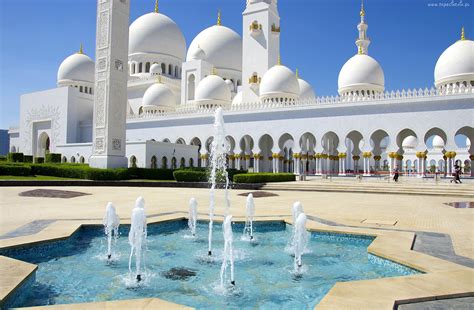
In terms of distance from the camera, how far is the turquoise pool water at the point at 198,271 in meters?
3.83

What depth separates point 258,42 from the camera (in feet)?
103

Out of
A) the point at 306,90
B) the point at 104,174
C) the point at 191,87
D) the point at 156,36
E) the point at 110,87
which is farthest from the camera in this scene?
the point at 156,36

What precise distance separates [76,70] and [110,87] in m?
20.9

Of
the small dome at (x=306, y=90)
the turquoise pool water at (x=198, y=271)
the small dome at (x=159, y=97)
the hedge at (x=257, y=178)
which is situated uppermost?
the small dome at (x=306, y=90)

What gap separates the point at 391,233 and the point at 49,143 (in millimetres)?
38716

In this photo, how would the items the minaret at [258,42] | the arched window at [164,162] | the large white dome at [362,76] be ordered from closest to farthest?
1. the large white dome at [362,76]
2. the arched window at [164,162]
3. the minaret at [258,42]

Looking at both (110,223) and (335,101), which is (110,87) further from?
(110,223)

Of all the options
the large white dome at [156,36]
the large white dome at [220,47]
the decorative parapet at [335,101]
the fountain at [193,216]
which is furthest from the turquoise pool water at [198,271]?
the large white dome at [156,36]

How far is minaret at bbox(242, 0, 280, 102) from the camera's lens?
102 feet

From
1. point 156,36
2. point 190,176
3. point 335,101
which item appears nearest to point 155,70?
point 156,36

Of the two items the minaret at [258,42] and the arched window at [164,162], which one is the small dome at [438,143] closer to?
the minaret at [258,42]

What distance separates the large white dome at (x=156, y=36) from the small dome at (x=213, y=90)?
10.2 meters

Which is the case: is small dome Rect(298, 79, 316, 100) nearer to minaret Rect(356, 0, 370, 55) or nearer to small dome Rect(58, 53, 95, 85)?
minaret Rect(356, 0, 370, 55)

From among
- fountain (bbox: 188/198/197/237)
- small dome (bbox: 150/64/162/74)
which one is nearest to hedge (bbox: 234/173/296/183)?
fountain (bbox: 188/198/197/237)
